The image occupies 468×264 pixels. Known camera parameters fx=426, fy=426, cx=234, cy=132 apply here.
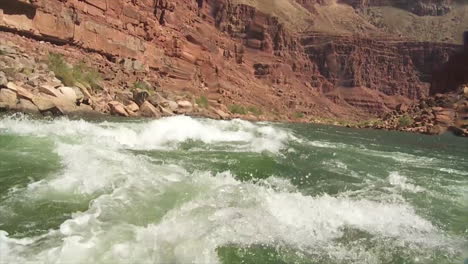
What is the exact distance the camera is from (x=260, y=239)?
248 inches

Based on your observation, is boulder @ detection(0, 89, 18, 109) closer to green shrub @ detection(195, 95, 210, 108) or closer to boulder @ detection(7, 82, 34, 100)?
boulder @ detection(7, 82, 34, 100)

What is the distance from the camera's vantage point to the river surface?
18.8 ft

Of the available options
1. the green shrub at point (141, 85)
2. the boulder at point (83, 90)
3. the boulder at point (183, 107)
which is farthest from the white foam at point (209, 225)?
the boulder at point (183, 107)

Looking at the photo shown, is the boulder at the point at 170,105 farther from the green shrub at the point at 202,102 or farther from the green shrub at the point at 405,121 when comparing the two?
the green shrub at the point at 405,121

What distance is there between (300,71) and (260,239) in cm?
13353

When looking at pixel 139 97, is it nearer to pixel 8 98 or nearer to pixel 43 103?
pixel 43 103

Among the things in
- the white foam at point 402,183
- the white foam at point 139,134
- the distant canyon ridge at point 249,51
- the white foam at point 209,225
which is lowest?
the white foam at point 402,183

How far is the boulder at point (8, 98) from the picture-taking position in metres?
18.6

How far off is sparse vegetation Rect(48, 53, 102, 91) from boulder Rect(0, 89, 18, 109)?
30.4 ft

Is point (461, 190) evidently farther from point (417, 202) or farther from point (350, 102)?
point (350, 102)

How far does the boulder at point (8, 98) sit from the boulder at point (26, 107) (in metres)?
0.27

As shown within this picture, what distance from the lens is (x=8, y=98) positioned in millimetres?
18922

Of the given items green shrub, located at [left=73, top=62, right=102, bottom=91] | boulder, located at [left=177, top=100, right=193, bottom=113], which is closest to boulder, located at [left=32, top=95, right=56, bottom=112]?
green shrub, located at [left=73, top=62, right=102, bottom=91]

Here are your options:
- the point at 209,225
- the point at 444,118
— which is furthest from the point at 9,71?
the point at 444,118
